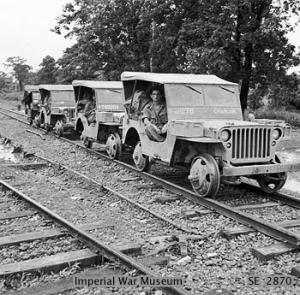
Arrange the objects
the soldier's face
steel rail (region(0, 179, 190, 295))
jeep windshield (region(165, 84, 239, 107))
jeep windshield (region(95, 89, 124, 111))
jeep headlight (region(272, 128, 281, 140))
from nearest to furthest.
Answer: steel rail (region(0, 179, 190, 295))
jeep headlight (region(272, 128, 281, 140))
jeep windshield (region(165, 84, 239, 107))
the soldier's face
jeep windshield (region(95, 89, 124, 111))

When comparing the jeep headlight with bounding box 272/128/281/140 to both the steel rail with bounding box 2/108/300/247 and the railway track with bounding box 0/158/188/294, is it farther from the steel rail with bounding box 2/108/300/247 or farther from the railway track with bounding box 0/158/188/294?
the railway track with bounding box 0/158/188/294

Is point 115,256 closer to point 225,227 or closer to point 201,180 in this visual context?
point 225,227

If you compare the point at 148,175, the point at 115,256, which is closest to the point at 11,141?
the point at 148,175

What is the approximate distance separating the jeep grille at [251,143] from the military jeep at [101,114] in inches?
179

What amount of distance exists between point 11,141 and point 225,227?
1154 centimetres

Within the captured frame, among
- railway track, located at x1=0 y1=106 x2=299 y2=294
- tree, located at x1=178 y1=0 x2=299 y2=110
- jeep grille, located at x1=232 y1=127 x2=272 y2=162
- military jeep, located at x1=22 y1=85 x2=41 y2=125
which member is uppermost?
tree, located at x1=178 y1=0 x2=299 y2=110

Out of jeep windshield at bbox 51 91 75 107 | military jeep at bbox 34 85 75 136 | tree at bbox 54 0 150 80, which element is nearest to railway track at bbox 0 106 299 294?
military jeep at bbox 34 85 75 136

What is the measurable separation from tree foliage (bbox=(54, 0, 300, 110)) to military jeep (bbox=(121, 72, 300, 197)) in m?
9.02

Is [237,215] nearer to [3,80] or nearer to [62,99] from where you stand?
[62,99]

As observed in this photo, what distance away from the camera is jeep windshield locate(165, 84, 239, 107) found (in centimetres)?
966

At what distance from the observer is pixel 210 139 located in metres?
8.07

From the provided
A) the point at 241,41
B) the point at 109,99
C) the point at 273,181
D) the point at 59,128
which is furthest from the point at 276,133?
the point at 241,41

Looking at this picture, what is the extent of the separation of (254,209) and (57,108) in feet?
39.4

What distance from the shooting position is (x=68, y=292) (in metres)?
4.67
